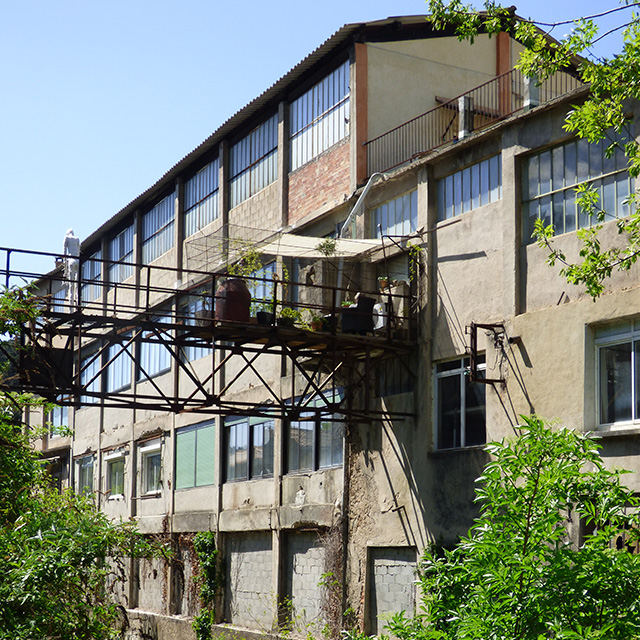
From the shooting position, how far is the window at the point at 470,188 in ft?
53.1

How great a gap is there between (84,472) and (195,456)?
1037 cm

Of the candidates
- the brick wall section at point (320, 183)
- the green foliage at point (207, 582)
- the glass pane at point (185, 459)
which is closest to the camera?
the brick wall section at point (320, 183)

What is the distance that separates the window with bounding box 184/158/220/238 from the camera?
26375mm

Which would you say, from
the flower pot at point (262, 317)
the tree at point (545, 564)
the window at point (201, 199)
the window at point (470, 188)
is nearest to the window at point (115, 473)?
the window at point (201, 199)

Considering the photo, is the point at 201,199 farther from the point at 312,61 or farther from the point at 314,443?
the point at 314,443

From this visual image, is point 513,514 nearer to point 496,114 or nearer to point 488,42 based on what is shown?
point 496,114


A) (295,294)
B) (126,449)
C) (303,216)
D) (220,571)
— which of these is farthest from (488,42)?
(126,449)

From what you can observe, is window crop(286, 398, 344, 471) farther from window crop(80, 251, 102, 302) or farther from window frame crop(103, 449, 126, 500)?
window crop(80, 251, 102, 302)

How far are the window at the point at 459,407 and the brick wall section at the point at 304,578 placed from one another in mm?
4233

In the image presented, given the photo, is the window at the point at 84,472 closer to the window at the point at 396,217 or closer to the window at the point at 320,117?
the window at the point at 320,117

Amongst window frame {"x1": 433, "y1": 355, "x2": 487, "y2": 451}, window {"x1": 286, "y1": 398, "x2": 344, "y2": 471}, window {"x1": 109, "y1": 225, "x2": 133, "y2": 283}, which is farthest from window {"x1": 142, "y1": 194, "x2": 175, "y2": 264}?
window frame {"x1": 433, "y1": 355, "x2": 487, "y2": 451}

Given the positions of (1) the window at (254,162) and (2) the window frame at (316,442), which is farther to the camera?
(1) the window at (254,162)

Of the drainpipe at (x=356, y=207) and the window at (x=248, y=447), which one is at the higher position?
the drainpipe at (x=356, y=207)

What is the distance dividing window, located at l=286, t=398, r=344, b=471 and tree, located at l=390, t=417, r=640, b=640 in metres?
Result: 11.2
